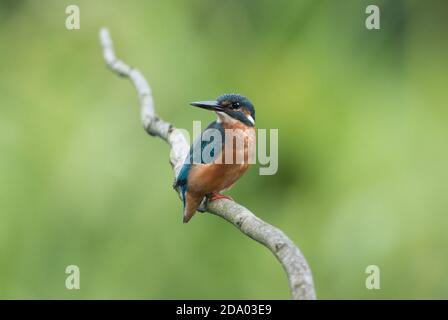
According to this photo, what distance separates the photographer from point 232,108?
131 inches

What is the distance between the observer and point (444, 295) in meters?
4.15

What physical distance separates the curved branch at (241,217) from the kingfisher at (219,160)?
0.24ft

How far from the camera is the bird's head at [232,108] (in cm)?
331

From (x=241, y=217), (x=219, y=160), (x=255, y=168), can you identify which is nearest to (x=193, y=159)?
(x=219, y=160)

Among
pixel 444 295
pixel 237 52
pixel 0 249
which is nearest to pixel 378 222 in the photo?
pixel 444 295

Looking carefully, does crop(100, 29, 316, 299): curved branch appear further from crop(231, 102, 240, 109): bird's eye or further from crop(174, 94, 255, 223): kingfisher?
crop(231, 102, 240, 109): bird's eye

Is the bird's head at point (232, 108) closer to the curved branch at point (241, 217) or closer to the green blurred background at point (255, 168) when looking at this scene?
the curved branch at point (241, 217)

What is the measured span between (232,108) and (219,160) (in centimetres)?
31

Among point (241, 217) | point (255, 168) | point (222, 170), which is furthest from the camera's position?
point (255, 168)

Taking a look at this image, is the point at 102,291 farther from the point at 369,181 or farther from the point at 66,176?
the point at 369,181

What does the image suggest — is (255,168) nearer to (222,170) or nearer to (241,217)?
(222,170)

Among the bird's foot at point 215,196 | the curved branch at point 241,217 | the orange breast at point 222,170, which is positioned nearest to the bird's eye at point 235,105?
the orange breast at point 222,170

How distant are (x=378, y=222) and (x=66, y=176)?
196 centimetres

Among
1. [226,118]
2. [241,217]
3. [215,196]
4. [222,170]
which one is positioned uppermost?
[226,118]
